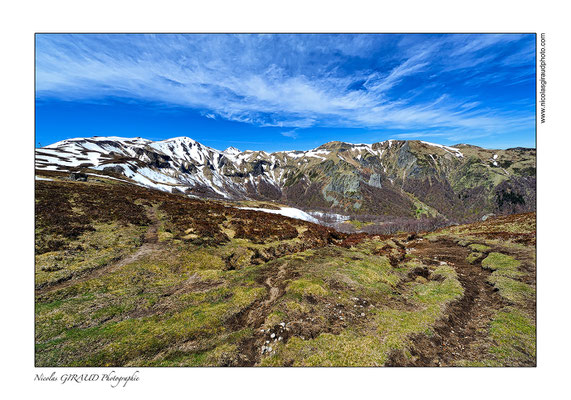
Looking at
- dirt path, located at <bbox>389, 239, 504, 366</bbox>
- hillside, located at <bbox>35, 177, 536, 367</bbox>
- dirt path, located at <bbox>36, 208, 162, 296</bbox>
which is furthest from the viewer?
dirt path, located at <bbox>36, 208, 162, 296</bbox>

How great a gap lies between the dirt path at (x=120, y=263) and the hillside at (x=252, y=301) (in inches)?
3.9

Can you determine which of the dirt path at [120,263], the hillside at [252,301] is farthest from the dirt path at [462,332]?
the dirt path at [120,263]

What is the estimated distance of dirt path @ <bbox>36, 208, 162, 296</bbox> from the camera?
45.3ft

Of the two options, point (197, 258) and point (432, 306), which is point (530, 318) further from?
point (197, 258)

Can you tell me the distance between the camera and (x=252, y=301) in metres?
13.7

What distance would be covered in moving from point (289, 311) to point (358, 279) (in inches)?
296

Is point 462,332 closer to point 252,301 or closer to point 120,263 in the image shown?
point 252,301

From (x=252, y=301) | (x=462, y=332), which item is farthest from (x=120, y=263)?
(x=462, y=332)

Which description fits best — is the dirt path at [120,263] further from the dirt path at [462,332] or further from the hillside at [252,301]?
the dirt path at [462,332]

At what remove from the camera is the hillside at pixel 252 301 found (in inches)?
381

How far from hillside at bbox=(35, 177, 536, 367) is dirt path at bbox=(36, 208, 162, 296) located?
99mm

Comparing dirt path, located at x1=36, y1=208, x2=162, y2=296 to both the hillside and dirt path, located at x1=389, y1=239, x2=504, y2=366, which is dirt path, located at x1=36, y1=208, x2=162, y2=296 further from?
dirt path, located at x1=389, y1=239, x2=504, y2=366

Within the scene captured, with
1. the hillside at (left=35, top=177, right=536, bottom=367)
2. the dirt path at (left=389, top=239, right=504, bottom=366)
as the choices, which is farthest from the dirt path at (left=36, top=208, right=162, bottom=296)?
the dirt path at (left=389, top=239, right=504, bottom=366)

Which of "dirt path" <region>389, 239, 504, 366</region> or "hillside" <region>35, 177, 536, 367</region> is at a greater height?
"hillside" <region>35, 177, 536, 367</region>
